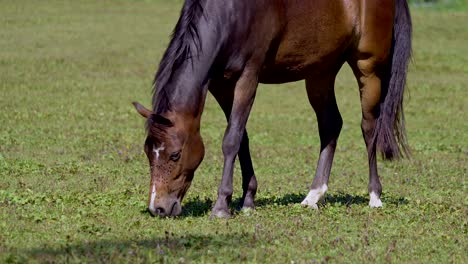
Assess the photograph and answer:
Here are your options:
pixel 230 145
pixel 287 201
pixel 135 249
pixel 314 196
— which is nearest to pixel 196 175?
pixel 287 201

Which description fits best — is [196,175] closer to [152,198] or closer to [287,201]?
[287,201]

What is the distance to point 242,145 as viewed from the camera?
400 inches

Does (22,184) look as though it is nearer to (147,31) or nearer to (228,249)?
(228,249)

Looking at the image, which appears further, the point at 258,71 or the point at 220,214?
the point at 258,71

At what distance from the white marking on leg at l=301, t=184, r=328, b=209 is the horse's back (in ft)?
4.07

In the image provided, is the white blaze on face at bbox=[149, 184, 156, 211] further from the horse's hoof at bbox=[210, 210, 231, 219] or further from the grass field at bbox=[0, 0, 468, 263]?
the horse's hoof at bbox=[210, 210, 231, 219]

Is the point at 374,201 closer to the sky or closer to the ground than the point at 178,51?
closer to the ground

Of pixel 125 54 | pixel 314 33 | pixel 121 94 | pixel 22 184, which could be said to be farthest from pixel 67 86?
pixel 314 33

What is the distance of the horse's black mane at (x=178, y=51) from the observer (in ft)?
29.7

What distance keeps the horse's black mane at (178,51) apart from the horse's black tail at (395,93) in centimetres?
290

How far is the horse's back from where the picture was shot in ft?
33.2

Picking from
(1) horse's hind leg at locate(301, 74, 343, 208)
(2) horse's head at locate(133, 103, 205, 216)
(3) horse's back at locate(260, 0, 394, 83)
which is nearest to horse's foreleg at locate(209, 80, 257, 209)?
(3) horse's back at locate(260, 0, 394, 83)

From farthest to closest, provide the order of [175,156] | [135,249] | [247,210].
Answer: [247,210], [175,156], [135,249]

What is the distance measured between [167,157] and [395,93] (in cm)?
345
